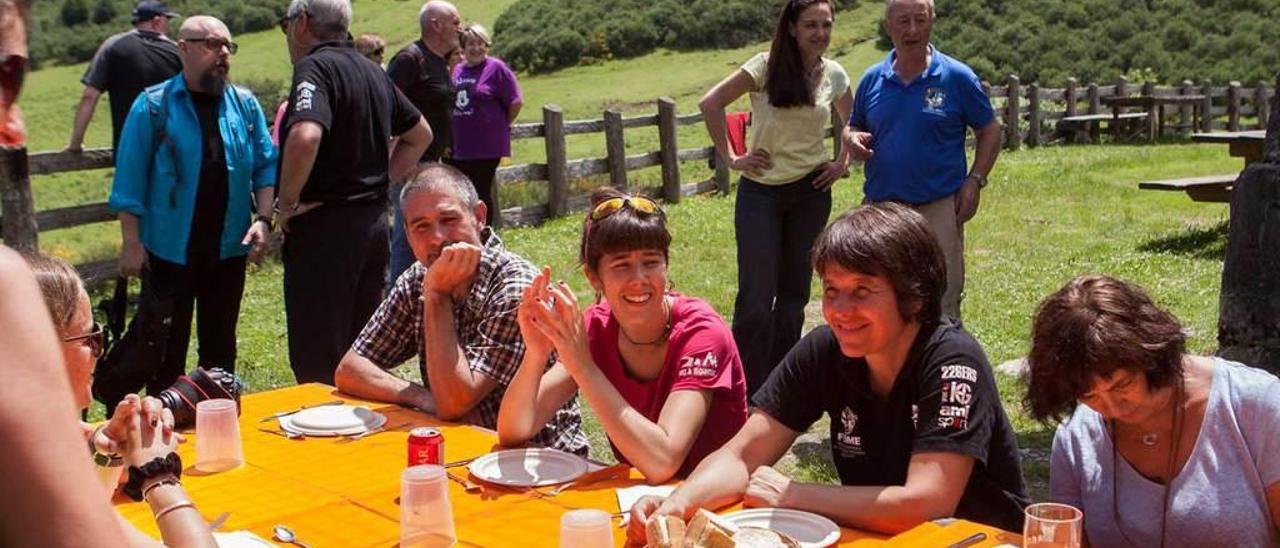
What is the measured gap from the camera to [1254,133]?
1048 centimetres

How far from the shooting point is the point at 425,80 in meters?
8.48

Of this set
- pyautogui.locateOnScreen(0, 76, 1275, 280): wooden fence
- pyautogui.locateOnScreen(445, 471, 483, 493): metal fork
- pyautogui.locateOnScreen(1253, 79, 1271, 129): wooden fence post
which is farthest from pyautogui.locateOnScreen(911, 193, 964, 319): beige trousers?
pyautogui.locateOnScreen(1253, 79, 1271, 129): wooden fence post

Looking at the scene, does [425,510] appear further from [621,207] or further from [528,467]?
[621,207]

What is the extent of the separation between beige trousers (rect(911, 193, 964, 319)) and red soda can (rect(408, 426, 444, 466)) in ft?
10.3

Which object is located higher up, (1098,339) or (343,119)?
(343,119)

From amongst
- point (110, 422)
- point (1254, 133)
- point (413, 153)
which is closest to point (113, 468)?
point (110, 422)

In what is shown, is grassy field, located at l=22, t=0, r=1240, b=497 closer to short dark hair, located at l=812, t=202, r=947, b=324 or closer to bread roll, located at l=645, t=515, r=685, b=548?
bread roll, located at l=645, t=515, r=685, b=548

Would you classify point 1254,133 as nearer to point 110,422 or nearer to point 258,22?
point 110,422

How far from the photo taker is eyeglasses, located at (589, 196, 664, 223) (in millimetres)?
3445

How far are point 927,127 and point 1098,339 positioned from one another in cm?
319

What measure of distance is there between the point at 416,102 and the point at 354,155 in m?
3.12

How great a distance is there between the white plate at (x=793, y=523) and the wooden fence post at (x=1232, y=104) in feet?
88.3

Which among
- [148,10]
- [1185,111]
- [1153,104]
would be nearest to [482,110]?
[148,10]

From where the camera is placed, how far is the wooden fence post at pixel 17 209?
9.00 meters
